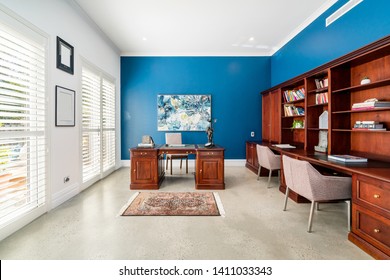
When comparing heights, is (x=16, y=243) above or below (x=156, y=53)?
below

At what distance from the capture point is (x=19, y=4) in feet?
7.45

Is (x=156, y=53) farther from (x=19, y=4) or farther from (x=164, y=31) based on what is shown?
(x=19, y=4)

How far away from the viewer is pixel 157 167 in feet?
12.3

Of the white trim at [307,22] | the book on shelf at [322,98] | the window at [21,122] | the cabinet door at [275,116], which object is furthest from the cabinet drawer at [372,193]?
the window at [21,122]

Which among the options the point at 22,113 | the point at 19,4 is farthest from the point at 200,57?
the point at 22,113

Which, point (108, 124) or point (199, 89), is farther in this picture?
point (199, 89)

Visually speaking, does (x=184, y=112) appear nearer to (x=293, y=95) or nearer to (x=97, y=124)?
(x=97, y=124)

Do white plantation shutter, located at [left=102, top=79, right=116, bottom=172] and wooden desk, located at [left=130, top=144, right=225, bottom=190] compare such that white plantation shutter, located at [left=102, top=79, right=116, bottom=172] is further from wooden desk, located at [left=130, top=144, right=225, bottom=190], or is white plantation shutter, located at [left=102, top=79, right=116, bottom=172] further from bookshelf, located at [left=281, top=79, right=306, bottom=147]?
bookshelf, located at [left=281, top=79, right=306, bottom=147]

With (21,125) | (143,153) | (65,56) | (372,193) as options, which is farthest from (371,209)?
(65,56)

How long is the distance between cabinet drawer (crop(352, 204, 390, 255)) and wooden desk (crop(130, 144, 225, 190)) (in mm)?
2061

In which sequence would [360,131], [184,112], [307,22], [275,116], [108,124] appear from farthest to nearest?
[184,112] → [108,124] → [275,116] → [307,22] → [360,131]

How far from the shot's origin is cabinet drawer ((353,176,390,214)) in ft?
5.51

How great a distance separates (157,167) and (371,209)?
2994mm
